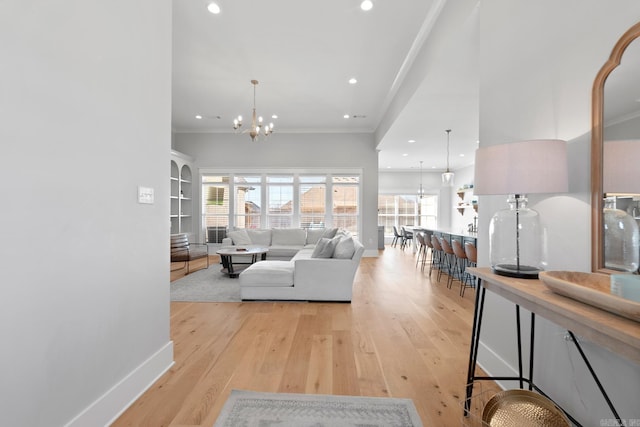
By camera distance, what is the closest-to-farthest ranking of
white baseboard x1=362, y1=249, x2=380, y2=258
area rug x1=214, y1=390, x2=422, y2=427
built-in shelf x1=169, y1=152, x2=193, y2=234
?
area rug x1=214, y1=390, x2=422, y2=427
built-in shelf x1=169, y1=152, x2=193, y2=234
white baseboard x1=362, y1=249, x2=380, y2=258

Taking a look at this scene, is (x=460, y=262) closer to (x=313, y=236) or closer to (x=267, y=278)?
(x=313, y=236)

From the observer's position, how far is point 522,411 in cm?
130

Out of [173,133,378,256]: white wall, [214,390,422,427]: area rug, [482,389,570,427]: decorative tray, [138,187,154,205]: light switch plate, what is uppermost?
[173,133,378,256]: white wall

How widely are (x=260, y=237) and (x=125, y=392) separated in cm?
508

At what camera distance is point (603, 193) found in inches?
48.1

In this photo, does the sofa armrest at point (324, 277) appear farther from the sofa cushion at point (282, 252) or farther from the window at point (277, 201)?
the window at point (277, 201)

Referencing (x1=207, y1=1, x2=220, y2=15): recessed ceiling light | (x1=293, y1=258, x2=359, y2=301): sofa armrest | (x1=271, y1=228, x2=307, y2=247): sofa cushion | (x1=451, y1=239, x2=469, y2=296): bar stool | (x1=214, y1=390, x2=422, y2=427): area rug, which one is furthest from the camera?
(x1=271, y1=228, x2=307, y2=247): sofa cushion

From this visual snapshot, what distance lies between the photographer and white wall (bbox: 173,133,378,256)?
771 centimetres

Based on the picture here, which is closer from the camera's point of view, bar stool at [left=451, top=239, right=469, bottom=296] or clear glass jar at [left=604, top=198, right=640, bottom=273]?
clear glass jar at [left=604, top=198, right=640, bottom=273]

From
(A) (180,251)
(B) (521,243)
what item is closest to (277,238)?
(A) (180,251)

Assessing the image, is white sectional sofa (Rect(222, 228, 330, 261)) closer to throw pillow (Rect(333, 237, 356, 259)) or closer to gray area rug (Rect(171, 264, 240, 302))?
gray area rug (Rect(171, 264, 240, 302))

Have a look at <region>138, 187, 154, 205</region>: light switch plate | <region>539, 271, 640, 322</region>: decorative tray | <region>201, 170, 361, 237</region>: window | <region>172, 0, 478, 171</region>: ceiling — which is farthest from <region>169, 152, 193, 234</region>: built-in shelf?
<region>539, 271, 640, 322</region>: decorative tray

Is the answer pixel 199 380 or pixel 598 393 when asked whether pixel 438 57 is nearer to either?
pixel 598 393

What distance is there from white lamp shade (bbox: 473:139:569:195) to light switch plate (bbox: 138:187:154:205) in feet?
6.65
